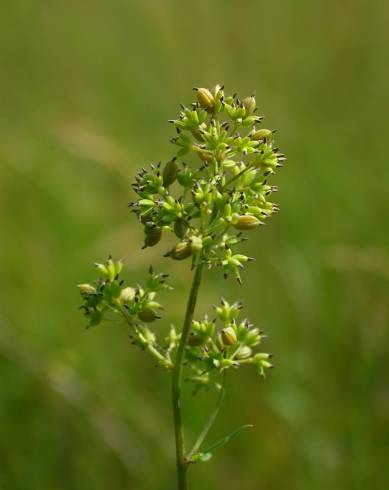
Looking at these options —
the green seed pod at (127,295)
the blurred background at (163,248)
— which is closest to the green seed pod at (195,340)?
the green seed pod at (127,295)

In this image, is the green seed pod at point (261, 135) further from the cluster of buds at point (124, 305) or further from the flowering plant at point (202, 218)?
the cluster of buds at point (124, 305)

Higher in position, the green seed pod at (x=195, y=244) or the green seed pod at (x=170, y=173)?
the green seed pod at (x=170, y=173)

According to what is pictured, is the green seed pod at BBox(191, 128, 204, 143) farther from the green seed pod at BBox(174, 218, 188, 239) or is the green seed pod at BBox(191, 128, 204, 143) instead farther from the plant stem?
the plant stem

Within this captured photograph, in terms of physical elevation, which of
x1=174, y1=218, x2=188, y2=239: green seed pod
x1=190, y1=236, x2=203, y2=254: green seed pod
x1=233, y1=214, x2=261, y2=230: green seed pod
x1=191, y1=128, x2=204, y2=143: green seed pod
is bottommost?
x1=190, y1=236, x2=203, y2=254: green seed pod

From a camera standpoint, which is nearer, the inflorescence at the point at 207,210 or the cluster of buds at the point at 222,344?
the inflorescence at the point at 207,210

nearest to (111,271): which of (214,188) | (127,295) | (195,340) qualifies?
(127,295)

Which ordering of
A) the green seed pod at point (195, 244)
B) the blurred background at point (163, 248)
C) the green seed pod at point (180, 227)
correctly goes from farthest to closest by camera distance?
the blurred background at point (163, 248), the green seed pod at point (180, 227), the green seed pod at point (195, 244)

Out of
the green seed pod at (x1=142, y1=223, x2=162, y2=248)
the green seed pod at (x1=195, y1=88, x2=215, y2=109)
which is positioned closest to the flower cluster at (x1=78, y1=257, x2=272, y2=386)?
the green seed pod at (x1=142, y1=223, x2=162, y2=248)

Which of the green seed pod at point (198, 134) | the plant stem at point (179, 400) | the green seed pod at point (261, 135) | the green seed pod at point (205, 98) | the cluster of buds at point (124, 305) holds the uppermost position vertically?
the green seed pod at point (261, 135)
